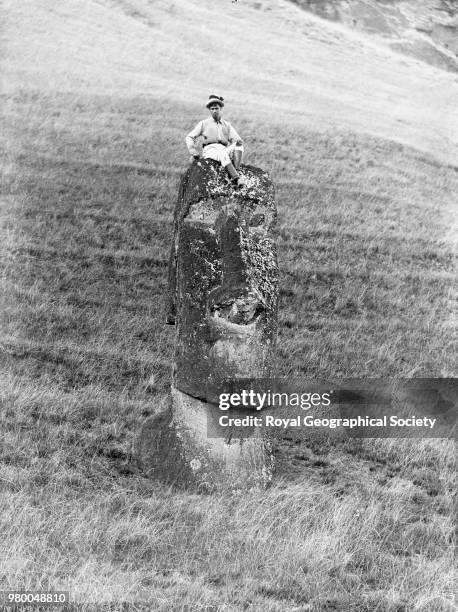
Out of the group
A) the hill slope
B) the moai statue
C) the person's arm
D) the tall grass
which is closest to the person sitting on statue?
the person's arm

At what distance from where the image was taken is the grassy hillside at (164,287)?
6.26 meters

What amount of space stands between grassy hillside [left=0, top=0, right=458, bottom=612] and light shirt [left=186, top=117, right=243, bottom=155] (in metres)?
3.24

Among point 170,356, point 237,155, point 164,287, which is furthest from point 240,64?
point 237,155

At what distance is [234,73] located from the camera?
1227 inches

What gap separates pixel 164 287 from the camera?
1427 centimetres

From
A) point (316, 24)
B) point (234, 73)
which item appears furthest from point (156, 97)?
point (316, 24)

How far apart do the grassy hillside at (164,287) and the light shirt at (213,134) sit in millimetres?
3238

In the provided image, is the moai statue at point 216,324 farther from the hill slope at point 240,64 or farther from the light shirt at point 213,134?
the hill slope at point 240,64

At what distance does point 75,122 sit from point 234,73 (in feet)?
35.1

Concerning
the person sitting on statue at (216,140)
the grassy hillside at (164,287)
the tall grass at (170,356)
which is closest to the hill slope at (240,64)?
the grassy hillside at (164,287)

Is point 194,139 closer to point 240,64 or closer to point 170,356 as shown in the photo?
point 170,356

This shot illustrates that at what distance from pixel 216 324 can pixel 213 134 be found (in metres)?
2.16

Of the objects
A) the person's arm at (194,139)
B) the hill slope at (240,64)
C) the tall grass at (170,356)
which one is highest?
the person's arm at (194,139)

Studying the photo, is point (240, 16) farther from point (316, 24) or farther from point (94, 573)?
point (94, 573)
